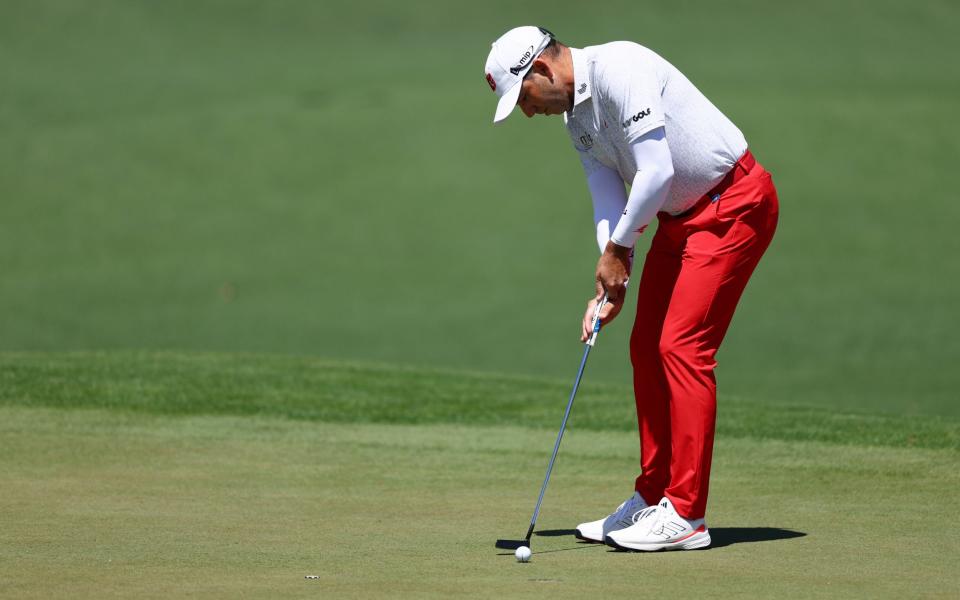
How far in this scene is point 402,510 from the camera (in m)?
5.14

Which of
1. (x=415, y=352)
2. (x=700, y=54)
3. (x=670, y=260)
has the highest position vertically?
(x=700, y=54)

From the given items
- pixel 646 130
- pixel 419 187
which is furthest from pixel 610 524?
pixel 419 187

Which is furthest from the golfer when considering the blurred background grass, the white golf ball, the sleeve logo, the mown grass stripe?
the blurred background grass

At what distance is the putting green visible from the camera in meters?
3.90

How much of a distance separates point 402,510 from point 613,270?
3.76ft

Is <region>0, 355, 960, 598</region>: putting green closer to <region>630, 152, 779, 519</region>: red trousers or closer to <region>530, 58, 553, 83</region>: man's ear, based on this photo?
<region>630, 152, 779, 519</region>: red trousers

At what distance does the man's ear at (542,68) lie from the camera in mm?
4512

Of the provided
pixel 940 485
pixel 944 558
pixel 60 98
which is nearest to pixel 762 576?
pixel 944 558

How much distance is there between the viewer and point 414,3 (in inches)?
1147

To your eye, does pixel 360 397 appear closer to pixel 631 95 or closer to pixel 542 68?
pixel 542 68

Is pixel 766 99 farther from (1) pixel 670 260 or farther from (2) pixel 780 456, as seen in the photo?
(1) pixel 670 260

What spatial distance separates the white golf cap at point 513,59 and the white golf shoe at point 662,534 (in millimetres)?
1294

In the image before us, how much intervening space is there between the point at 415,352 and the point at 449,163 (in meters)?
6.86

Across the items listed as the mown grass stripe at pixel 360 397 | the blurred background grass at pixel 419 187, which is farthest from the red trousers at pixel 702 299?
the blurred background grass at pixel 419 187
